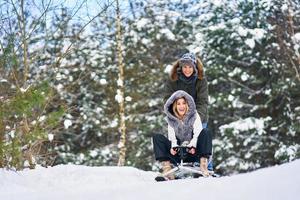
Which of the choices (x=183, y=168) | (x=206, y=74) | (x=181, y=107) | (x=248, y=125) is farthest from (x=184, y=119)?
(x=206, y=74)

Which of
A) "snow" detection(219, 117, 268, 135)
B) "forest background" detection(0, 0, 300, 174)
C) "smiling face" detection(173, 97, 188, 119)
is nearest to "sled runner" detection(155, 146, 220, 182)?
"smiling face" detection(173, 97, 188, 119)

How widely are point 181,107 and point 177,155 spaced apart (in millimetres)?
478

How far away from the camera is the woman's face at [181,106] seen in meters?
5.24

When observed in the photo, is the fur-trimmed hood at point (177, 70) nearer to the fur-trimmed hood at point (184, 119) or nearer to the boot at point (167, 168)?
the fur-trimmed hood at point (184, 119)

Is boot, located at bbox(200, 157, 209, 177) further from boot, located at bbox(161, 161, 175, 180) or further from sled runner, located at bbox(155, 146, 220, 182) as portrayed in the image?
boot, located at bbox(161, 161, 175, 180)

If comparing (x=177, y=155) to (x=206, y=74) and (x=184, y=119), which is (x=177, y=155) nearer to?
(x=184, y=119)

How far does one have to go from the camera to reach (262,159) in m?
12.8

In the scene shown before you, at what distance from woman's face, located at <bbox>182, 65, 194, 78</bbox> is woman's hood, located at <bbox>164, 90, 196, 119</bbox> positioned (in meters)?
0.26

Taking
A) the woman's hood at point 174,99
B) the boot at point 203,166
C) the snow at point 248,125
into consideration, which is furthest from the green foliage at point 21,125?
the snow at point 248,125

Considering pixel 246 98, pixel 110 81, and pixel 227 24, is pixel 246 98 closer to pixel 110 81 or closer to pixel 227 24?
pixel 227 24

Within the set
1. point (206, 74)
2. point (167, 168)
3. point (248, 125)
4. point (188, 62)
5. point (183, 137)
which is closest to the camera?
point (167, 168)

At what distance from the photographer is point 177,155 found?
16.7 ft

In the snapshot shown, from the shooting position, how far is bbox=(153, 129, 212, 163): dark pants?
495 cm

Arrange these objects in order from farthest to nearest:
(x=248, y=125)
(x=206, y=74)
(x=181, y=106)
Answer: (x=206, y=74), (x=248, y=125), (x=181, y=106)
